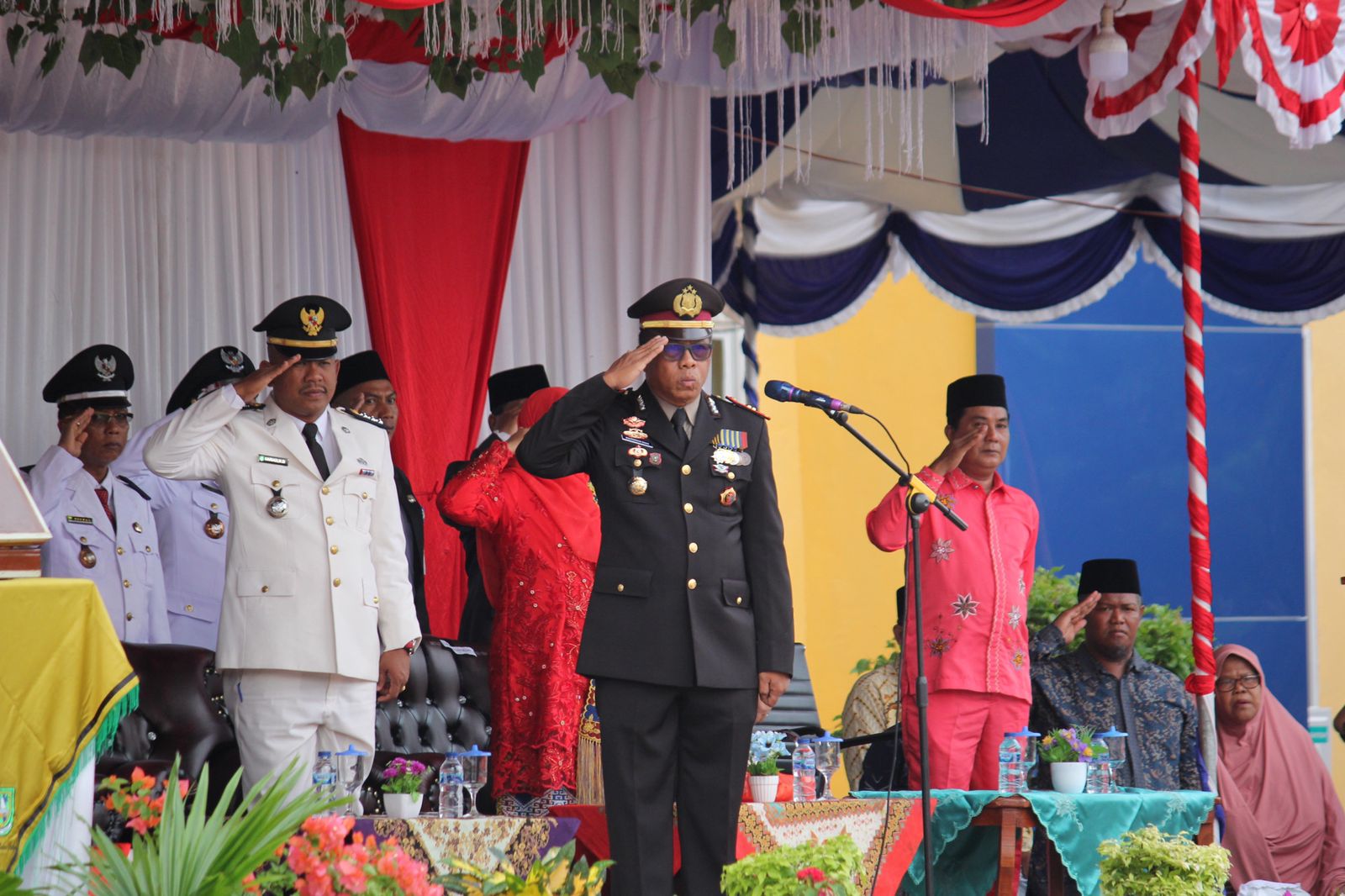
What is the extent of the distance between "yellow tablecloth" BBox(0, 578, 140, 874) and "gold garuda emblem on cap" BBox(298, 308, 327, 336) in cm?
151

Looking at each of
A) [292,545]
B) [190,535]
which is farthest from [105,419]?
[292,545]

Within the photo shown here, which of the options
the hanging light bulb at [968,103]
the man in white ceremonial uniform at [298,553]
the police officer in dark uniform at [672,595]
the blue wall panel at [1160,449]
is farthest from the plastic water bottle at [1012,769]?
the blue wall panel at [1160,449]

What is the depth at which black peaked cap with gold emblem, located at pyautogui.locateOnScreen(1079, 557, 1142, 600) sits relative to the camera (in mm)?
6996

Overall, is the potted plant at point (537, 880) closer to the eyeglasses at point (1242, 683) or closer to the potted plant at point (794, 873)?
the potted plant at point (794, 873)

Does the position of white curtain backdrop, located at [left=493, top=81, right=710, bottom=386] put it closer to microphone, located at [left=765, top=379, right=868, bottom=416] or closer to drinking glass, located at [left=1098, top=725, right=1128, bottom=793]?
drinking glass, located at [left=1098, top=725, right=1128, bottom=793]

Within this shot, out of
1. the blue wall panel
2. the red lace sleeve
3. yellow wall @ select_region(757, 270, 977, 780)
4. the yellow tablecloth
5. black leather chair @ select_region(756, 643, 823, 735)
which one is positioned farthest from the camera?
yellow wall @ select_region(757, 270, 977, 780)

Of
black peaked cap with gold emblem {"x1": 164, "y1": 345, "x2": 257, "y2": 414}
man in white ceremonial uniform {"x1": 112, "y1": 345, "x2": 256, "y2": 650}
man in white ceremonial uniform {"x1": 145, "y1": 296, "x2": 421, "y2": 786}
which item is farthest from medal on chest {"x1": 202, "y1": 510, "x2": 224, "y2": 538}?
man in white ceremonial uniform {"x1": 145, "y1": 296, "x2": 421, "y2": 786}

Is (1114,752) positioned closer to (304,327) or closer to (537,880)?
(537,880)

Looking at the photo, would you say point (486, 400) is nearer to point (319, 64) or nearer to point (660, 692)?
point (319, 64)

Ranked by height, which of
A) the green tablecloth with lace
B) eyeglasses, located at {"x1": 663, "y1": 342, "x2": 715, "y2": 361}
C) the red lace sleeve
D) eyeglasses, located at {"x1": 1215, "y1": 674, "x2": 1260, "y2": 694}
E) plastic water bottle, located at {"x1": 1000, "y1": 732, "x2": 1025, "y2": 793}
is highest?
eyeglasses, located at {"x1": 663, "y1": 342, "x2": 715, "y2": 361}

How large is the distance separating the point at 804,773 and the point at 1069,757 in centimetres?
A: 99

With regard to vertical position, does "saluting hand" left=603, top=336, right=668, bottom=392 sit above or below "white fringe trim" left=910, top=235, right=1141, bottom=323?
below

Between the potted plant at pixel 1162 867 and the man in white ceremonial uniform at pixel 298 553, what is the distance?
201 centimetres

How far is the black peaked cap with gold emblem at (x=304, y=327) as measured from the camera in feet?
16.5
